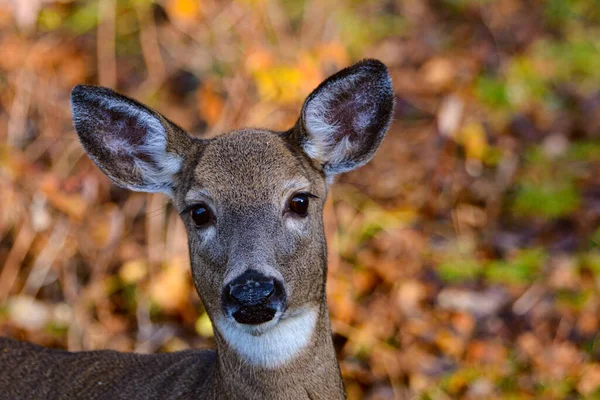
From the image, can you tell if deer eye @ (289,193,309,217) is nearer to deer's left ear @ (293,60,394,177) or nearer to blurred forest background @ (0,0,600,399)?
deer's left ear @ (293,60,394,177)

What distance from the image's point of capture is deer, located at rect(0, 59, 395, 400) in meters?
3.74

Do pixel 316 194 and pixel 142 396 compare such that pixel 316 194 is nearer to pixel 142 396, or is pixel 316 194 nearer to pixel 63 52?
pixel 142 396

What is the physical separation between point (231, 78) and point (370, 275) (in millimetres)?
1707

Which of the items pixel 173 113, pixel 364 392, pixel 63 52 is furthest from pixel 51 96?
pixel 364 392

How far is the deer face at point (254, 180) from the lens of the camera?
366 cm

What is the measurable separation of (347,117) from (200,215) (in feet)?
2.69

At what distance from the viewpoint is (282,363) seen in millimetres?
3791

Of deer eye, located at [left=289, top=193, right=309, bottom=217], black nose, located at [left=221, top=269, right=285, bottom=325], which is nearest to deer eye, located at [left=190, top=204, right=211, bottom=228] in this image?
deer eye, located at [left=289, top=193, right=309, bottom=217]

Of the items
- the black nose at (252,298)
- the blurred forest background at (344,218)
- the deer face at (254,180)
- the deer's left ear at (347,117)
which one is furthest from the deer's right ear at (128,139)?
the blurred forest background at (344,218)

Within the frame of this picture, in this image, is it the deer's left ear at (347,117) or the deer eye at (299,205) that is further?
the deer's left ear at (347,117)

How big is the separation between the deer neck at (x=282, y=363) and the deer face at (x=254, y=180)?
13 millimetres

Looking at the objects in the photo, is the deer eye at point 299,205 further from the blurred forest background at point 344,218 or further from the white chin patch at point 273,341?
the blurred forest background at point 344,218

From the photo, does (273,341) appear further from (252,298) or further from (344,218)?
(344,218)

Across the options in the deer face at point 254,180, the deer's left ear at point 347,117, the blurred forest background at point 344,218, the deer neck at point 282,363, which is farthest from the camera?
the blurred forest background at point 344,218
